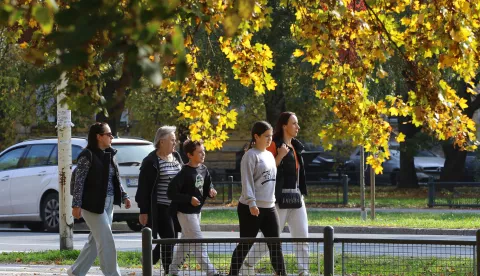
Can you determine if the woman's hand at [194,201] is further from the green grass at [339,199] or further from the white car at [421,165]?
the white car at [421,165]

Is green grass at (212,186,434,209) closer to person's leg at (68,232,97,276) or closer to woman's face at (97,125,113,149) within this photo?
person's leg at (68,232,97,276)

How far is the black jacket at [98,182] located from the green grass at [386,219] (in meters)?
10.1

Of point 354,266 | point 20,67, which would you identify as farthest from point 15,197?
point 20,67

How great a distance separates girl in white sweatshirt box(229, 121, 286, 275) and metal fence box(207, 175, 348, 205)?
56.6 ft

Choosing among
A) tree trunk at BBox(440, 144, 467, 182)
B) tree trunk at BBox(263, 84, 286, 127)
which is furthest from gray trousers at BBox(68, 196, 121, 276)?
tree trunk at BBox(440, 144, 467, 182)

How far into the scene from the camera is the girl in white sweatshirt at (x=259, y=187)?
35.6ft

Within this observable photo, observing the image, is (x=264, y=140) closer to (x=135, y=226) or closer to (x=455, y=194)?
(x=135, y=226)

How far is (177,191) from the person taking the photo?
11320 millimetres

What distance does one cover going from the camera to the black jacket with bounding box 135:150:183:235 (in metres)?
11.8

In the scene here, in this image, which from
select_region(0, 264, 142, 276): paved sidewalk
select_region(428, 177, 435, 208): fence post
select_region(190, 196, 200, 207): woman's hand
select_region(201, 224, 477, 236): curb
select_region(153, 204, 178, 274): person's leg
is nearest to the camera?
select_region(190, 196, 200, 207): woman's hand

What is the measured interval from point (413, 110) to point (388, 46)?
0.67m

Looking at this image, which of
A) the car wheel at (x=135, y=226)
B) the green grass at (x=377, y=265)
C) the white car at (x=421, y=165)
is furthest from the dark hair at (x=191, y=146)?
the white car at (x=421, y=165)

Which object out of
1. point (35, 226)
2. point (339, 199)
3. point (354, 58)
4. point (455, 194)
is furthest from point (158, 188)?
point (339, 199)

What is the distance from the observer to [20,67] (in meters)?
35.8
